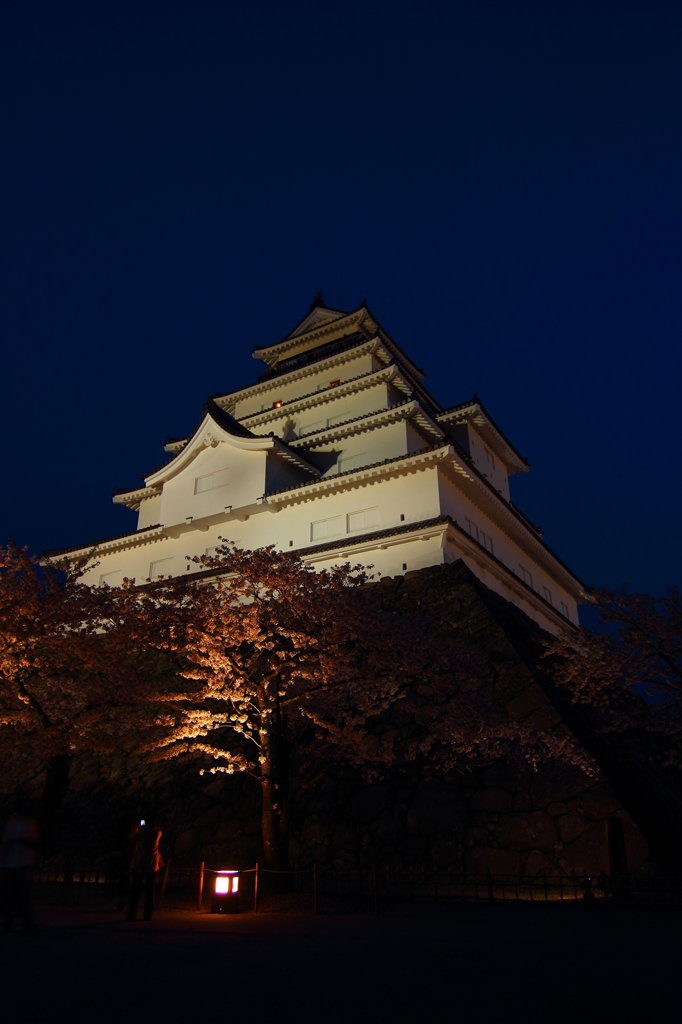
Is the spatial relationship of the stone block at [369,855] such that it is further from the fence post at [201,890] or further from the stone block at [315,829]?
the fence post at [201,890]

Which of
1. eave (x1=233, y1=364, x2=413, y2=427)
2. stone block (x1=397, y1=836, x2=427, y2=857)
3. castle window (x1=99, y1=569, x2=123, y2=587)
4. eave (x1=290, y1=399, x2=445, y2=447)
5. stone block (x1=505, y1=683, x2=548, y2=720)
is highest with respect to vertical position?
eave (x1=233, y1=364, x2=413, y2=427)

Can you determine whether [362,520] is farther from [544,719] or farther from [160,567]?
[544,719]

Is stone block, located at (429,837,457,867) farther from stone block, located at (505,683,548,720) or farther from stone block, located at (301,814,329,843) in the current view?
stone block, located at (505,683,548,720)

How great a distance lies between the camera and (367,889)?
11.4 meters

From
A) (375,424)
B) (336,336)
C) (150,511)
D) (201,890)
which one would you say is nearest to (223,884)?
(201,890)

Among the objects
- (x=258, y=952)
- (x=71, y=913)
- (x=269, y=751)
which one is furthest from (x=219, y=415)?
(x=258, y=952)

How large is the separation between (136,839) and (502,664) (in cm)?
924

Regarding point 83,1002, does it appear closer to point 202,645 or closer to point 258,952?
point 258,952

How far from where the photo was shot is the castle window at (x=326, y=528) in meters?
21.8

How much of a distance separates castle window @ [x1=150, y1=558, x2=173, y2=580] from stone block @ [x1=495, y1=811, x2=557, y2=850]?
669 inches

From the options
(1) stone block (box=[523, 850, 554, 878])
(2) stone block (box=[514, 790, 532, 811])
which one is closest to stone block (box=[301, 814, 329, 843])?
(2) stone block (box=[514, 790, 532, 811])

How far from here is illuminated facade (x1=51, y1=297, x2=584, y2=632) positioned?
20812mm

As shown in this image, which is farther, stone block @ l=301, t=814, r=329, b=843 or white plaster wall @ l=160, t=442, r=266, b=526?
white plaster wall @ l=160, t=442, r=266, b=526

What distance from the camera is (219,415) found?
87.1ft
